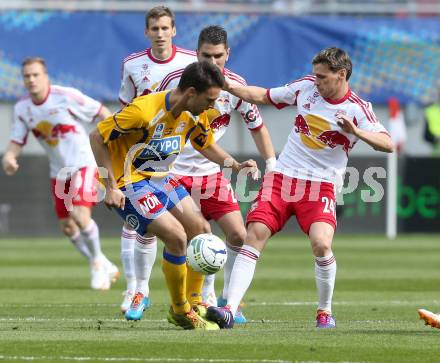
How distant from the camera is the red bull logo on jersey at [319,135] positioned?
986 cm

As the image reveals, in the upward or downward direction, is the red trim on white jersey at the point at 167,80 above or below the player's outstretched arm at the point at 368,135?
above

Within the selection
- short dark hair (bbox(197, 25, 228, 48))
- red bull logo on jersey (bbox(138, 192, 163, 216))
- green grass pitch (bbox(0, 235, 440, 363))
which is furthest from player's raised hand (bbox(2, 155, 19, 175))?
red bull logo on jersey (bbox(138, 192, 163, 216))

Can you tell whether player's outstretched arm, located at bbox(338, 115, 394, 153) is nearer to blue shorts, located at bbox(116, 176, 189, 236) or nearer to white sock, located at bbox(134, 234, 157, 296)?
blue shorts, located at bbox(116, 176, 189, 236)

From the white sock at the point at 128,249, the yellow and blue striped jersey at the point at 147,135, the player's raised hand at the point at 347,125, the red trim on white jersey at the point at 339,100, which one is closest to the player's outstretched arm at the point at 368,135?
the player's raised hand at the point at 347,125

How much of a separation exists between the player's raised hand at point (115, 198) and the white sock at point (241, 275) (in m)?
1.17

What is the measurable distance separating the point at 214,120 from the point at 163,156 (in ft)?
5.43

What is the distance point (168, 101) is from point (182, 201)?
1.08 m

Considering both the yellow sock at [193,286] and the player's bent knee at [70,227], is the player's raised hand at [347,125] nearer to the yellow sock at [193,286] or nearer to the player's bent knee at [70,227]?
the yellow sock at [193,286]

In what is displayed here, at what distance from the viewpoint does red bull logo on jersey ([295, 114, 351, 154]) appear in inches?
388

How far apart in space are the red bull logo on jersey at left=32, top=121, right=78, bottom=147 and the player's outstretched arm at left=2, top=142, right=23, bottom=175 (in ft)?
2.32

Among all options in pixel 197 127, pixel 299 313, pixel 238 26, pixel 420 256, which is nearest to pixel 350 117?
pixel 197 127

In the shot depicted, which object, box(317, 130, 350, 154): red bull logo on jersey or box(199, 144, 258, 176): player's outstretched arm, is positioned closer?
box(199, 144, 258, 176): player's outstretched arm

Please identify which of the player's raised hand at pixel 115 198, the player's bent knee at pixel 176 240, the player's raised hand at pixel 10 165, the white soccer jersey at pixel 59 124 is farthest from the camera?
the white soccer jersey at pixel 59 124

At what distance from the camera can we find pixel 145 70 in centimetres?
1107
